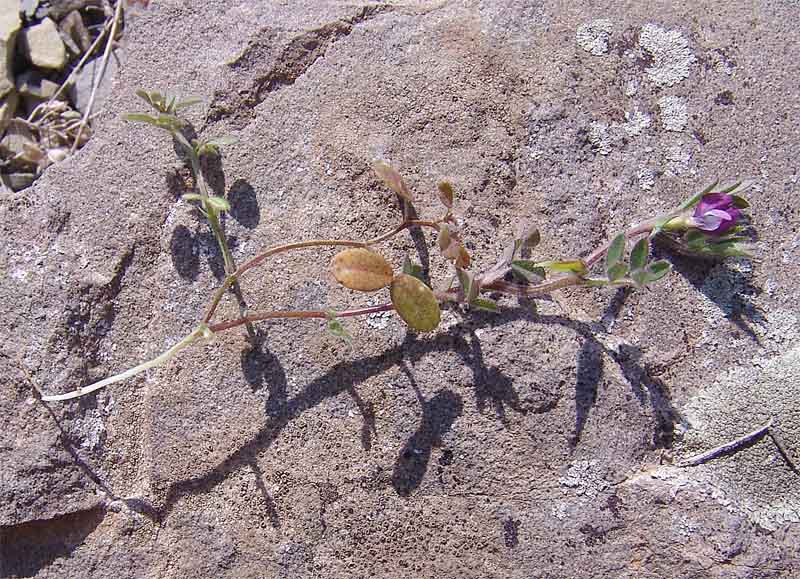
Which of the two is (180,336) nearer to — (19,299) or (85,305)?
(85,305)

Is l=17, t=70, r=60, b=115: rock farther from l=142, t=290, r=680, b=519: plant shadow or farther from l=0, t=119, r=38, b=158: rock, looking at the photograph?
l=142, t=290, r=680, b=519: plant shadow

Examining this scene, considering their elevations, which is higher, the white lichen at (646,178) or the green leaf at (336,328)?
the green leaf at (336,328)

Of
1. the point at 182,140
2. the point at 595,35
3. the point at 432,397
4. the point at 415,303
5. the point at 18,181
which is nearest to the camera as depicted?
the point at 415,303

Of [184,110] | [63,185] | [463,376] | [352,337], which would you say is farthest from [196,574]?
[184,110]

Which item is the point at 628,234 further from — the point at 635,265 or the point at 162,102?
the point at 162,102

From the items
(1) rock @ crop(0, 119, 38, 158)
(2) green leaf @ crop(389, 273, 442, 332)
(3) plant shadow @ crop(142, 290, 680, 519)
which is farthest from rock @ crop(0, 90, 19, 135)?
(2) green leaf @ crop(389, 273, 442, 332)

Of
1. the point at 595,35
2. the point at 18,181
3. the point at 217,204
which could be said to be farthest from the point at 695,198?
the point at 18,181

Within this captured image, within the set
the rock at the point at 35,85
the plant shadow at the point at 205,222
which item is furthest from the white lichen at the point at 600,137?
the rock at the point at 35,85

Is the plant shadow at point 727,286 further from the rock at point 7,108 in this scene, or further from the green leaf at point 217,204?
the rock at point 7,108
